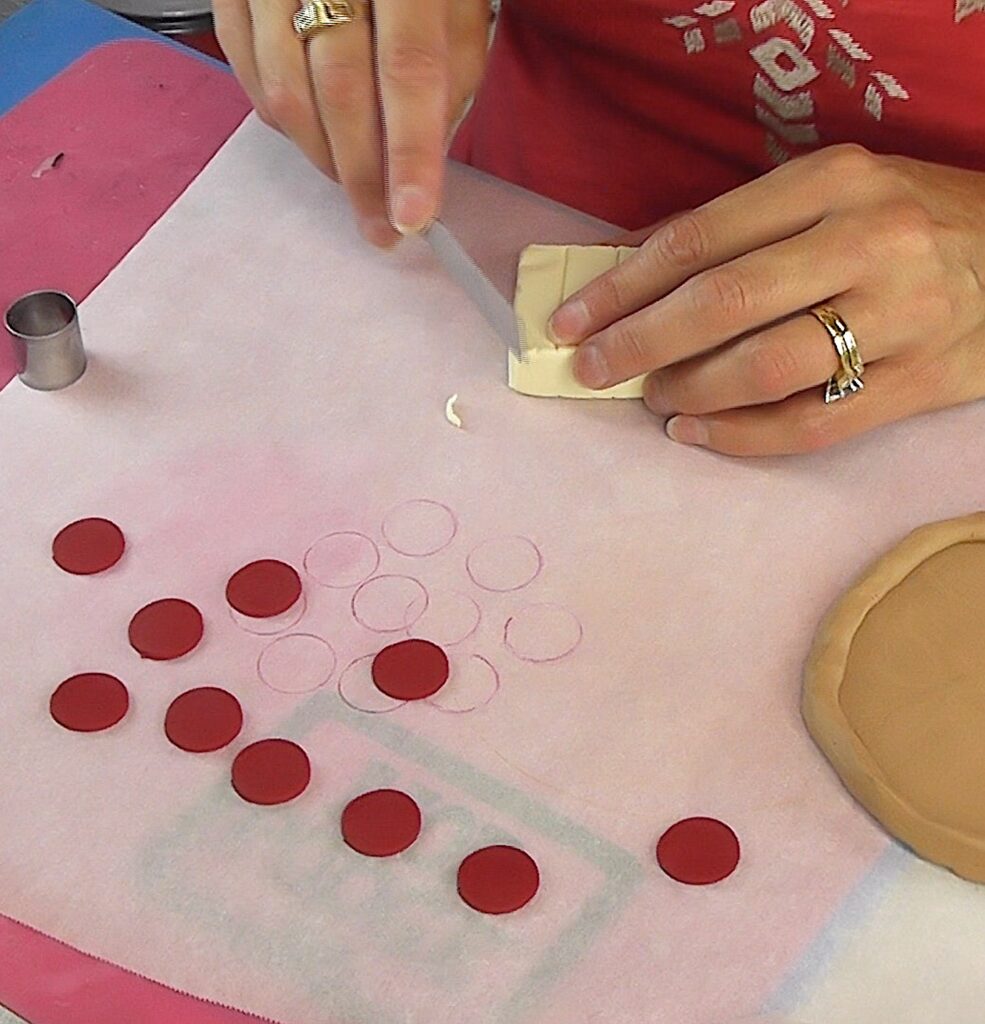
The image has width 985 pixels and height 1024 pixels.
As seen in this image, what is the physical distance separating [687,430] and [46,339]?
38 cm

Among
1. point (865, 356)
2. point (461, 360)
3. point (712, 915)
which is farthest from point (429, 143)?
point (712, 915)

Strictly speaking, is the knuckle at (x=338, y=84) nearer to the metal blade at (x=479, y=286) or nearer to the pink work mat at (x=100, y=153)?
the metal blade at (x=479, y=286)

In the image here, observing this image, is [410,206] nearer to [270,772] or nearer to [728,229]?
[728,229]

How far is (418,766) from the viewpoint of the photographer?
2.42 feet

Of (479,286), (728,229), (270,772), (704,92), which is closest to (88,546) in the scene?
(270,772)

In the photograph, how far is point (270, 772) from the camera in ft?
2.38

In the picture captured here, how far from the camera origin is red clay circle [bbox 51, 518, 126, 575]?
82cm

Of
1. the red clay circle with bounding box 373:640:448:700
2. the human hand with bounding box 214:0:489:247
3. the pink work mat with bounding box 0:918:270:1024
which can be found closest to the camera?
the pink work mat with bounding box 0:918:270:1024

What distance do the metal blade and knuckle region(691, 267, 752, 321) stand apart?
4.8 inches

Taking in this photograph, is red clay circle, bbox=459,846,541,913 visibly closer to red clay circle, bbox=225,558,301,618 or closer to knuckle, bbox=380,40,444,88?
red clay circle, bbox=225,558,301,618

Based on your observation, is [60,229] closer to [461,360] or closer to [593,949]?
[461,360]

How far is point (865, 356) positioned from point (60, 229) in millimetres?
543

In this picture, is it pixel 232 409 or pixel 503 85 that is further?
pixel 503 85

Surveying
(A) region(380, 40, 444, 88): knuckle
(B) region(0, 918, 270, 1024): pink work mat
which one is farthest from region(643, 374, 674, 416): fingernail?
(B) region(0, 918, 270, 1024): pink work mat
